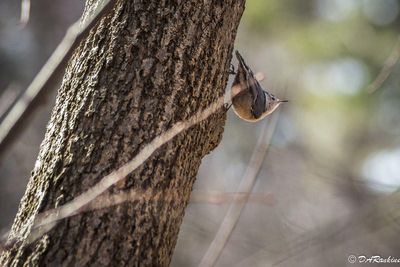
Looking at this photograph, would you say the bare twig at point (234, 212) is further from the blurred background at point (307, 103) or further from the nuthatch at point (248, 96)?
the blurred background at point (307, 103)

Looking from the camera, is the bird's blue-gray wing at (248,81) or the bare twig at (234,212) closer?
the bare twig at (234,212)

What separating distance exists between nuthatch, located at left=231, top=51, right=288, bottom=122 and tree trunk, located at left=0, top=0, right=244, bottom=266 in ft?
1.78

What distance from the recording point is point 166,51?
147 centimetres

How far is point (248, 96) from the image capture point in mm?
2297

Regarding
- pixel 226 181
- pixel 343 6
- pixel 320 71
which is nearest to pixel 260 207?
pixel 226 181

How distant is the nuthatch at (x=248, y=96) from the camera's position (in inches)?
86.8

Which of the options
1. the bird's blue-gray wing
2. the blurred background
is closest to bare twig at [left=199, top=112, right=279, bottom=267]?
the bird's blue-gray wing

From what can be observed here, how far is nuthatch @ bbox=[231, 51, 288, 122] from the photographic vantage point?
220cm

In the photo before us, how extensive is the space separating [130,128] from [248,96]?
3.22 ft

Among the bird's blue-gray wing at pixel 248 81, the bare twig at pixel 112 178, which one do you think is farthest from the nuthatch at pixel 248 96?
the bare twig at pixel 112 178

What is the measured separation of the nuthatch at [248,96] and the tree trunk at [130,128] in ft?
1.78

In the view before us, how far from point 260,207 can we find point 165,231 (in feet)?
16.5

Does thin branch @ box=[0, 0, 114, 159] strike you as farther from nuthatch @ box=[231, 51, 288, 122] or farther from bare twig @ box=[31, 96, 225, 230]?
nuthatch @ box=[231, 51, 288, 122]

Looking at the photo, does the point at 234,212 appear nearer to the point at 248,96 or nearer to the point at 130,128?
the point at 130,128
